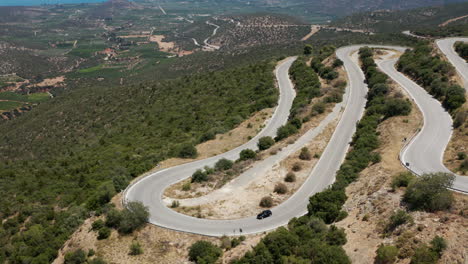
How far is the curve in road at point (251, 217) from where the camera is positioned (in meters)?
28.0

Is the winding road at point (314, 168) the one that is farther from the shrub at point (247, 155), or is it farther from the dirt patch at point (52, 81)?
the dirt patch at point (52, 81)

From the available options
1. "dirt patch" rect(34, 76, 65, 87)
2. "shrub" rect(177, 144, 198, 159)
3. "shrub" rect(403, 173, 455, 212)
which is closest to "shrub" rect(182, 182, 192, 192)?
"shrub" rect(177, 144, 198, 159)

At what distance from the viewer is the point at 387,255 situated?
18.8 meters

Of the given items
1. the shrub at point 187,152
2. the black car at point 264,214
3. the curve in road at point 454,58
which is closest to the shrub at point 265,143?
the shrub at point 187,152

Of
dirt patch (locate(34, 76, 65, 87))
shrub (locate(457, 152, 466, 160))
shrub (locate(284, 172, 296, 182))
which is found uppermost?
shrub (locate(457, 152, 466, 160))

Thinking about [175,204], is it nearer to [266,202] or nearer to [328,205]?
[266,202]

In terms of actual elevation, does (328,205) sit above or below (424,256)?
below

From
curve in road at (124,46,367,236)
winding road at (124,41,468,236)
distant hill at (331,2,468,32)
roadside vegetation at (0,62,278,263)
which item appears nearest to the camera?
curve in road at (124,46,367,236)

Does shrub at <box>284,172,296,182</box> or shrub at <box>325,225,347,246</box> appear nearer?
shrub at <box>325,225,347,246</box>

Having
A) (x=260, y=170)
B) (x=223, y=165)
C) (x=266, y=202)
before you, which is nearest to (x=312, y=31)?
(x=223, y=165)

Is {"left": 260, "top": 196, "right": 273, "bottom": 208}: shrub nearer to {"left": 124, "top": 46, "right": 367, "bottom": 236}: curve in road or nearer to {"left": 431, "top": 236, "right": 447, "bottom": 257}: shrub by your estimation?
{"left": 124, "top": 46, "right": 367, "bottom": 236}: curve in road

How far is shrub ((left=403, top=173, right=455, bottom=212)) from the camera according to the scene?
22.0 metres

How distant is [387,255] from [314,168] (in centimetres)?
1842

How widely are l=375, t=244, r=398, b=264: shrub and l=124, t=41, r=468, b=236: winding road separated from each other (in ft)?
31.5
